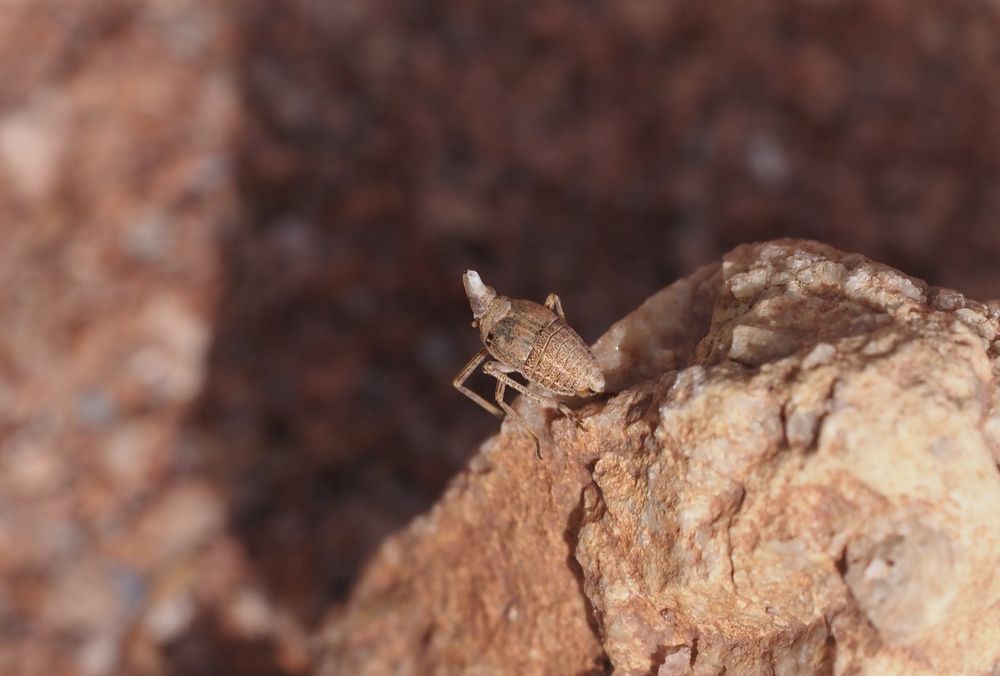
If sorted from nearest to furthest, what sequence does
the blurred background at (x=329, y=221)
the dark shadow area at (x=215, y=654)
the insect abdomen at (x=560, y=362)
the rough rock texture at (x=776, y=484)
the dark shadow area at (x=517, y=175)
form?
the rough rock texture at (x=776, y=484), the insect abdomen at (x=560, y=362), the dark shadow area at (x=215, y=654), the blurred background at (x=329, y=221), the dark shadow area at (x=517, y=175)

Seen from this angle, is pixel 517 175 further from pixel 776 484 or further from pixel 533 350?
pixel 776 484

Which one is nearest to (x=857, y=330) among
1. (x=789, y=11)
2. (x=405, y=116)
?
(x=405, y=116)

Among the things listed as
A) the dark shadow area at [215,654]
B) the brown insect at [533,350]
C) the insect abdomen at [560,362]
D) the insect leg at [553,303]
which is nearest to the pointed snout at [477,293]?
the brown insect at [533,350]

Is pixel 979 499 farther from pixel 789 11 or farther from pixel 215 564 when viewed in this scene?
pixel 789 11

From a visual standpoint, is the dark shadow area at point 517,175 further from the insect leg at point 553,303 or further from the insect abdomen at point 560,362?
the insect abdomen at point 560,362

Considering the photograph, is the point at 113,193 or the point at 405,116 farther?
the point at 405,116

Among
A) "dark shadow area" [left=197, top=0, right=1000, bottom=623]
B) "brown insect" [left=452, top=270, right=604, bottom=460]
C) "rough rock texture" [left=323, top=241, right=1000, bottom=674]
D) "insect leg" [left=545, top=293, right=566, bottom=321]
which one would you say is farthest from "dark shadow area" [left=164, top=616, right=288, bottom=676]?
"insect leg" [left=545, top=293, right=566, bottom=321]

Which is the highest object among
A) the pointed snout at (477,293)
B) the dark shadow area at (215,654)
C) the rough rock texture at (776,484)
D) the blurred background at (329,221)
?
the blurred background at (329,221)

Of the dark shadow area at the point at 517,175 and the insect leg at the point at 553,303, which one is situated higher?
the dark shadow area at the point at 517,175
